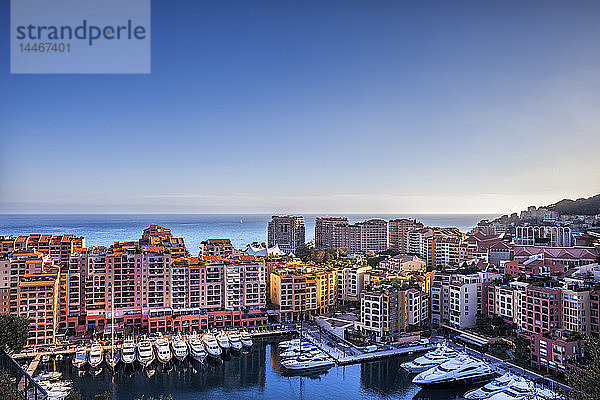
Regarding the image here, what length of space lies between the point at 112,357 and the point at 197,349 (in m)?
1.65

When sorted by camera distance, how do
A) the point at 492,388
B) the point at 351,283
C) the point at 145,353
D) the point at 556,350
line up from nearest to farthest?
1. the point at 492,388
2. the point at 556,350
3. the point at 145,353
4. the point at 351,283

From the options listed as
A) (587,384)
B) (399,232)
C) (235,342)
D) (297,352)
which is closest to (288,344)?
(297,352)

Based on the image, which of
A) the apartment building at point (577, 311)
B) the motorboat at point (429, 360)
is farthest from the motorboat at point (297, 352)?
the apartment building at point (577, 311)

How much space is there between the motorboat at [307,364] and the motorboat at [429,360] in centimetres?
146

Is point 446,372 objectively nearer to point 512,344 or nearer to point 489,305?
point 512,344

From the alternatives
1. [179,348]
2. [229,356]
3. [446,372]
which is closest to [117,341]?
[179,348]

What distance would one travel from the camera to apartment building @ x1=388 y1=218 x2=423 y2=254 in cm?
2294

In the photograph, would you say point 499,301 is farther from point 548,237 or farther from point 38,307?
point 38,307

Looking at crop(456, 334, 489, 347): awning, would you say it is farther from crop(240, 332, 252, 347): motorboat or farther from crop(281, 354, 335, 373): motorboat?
crop(240, 332, 252, 347): motorboat

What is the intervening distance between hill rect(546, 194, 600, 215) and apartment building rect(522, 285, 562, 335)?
2332 cm

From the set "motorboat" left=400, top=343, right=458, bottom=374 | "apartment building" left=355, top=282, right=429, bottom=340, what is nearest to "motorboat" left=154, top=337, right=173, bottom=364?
"apartment building" left=355, top=282, right=429, bottom=340

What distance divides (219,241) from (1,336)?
33.9ft

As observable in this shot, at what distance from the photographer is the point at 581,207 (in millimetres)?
30688

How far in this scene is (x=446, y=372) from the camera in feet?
27.3
